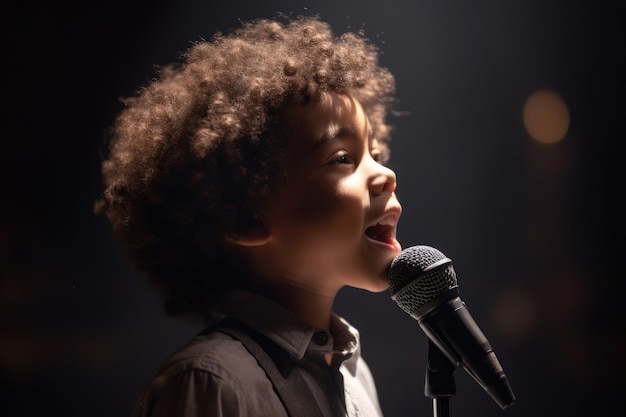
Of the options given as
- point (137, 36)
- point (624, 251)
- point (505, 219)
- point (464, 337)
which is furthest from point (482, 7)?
point (464, 337)

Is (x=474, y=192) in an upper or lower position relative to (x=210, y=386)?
upper

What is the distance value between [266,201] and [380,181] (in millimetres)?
177

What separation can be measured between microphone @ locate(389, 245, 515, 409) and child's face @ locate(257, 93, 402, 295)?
98 mm

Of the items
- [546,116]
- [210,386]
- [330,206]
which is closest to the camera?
[210,386]

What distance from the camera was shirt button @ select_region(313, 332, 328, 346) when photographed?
994 mm

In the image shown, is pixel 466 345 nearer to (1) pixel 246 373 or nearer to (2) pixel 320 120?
(1) pixel 246 373

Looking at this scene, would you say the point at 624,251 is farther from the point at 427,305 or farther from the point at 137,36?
the point at 137,36

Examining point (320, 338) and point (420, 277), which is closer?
point (420, 277)

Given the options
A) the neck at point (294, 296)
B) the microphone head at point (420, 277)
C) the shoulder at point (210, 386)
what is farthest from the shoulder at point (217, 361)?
the microphone head at point (420, 277)

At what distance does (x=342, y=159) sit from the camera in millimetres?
996

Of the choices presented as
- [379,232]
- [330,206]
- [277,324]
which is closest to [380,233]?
[379,232]

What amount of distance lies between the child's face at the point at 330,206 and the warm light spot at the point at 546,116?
57cm

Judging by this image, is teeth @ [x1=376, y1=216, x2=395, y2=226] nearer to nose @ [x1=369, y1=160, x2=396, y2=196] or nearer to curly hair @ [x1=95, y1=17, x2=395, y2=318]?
nose @ [x1=369, y1=160, x2=396, y2=196]

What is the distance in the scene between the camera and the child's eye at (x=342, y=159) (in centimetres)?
99
